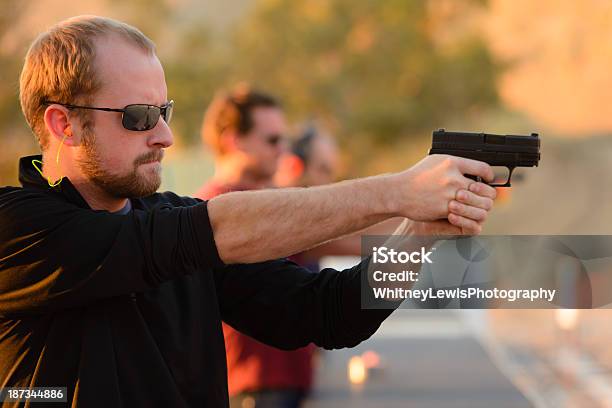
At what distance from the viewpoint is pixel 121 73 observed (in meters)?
3.29

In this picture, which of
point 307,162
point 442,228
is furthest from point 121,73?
point 307,162

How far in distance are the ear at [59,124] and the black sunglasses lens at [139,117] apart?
0.58ft

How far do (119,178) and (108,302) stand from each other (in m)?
0.36

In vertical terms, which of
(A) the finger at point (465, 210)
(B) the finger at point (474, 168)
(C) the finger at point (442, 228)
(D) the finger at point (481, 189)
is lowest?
(C) the finger at point (442, 228)

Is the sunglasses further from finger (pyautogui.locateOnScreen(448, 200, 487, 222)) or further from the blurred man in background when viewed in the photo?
the blurred man in background

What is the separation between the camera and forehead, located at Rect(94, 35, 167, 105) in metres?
3.28

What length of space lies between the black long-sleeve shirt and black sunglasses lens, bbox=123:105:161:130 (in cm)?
25

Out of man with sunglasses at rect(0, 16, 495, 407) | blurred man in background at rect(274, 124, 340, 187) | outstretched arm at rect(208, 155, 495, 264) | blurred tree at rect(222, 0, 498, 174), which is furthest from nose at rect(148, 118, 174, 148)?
blurred tree at rect(222, 0, 498, 174)

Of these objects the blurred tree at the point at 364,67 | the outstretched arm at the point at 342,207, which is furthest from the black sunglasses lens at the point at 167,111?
the blurred tree at the point at 364,67

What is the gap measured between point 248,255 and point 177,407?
1.60 feet

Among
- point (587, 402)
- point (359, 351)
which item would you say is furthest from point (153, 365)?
point (359, 351)

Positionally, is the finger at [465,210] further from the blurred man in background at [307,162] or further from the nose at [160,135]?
the blurred man in background at [307,162]

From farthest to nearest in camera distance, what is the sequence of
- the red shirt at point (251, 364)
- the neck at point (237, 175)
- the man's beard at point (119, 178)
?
1. the neck at point (237, 175)
2. the red shirt at point (251, 364)
3. the man's beard at point (119, 178)

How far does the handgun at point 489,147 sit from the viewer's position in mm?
3098
